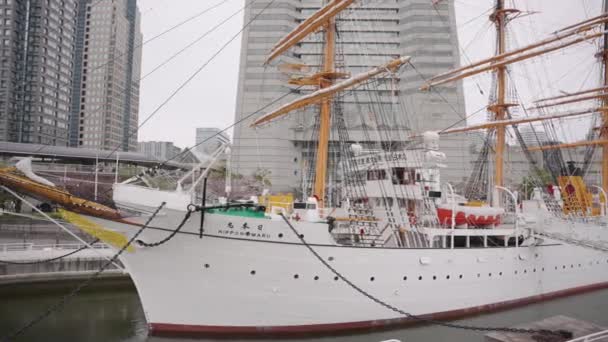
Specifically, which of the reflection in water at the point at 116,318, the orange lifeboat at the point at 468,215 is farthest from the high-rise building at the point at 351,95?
the orange lifeboat at the point at 468,215

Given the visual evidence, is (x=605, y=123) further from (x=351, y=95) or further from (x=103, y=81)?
(x=103, y=81)

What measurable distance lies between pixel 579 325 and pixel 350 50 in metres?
42.5

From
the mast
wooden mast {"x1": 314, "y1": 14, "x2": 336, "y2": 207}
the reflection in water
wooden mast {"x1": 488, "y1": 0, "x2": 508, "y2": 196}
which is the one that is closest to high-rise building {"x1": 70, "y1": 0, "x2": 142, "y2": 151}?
the reflection in water

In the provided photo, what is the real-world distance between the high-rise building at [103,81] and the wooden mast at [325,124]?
58.5m

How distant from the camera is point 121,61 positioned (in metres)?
75.0

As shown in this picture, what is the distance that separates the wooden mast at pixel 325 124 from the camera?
1322cm

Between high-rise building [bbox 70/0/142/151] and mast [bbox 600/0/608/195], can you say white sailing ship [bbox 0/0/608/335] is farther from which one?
high-rise building [bbox 70/0/142/151]

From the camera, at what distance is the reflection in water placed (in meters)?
11.0

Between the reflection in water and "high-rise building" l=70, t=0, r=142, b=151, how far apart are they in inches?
2191

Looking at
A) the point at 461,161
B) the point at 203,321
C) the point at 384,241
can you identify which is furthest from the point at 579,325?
the point at 461,161

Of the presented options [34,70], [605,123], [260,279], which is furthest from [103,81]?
[605,123]

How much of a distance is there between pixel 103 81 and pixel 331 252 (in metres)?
69.9

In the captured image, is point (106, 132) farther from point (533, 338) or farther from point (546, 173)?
point (533, 338)

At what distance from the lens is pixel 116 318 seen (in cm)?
1274
